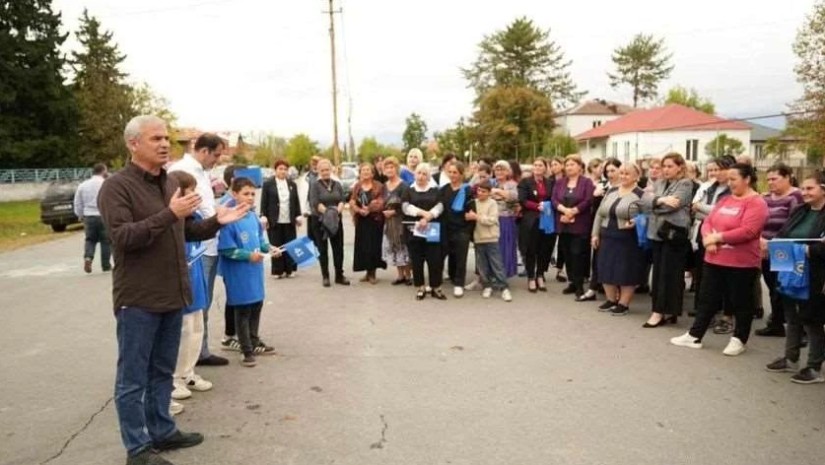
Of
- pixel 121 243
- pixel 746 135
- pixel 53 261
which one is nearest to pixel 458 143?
pixel 746 135

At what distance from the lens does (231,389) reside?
5.10 meters

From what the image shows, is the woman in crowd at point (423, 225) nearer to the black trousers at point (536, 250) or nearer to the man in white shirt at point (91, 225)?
the black trousers at point (536, 250)

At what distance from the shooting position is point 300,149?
99.6 metres

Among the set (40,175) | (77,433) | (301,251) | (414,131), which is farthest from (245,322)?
(414,131)

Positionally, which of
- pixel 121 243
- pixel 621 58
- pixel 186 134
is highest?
pixel 621 58

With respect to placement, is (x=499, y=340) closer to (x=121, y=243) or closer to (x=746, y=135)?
(x=121, y=243)

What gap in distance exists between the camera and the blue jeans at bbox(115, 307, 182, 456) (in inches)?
140

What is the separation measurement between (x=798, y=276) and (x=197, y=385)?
499 cm

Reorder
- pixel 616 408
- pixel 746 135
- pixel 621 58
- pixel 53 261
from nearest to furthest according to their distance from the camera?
pixel 616 408
pixel 53 261
pixel 746 135
pixel 621 58

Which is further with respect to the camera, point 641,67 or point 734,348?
point 641,67

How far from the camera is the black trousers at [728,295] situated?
5832 millimetres

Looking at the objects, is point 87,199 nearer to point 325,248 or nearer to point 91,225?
point 91,225

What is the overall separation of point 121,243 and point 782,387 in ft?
16.4

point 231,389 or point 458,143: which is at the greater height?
point 458,143
